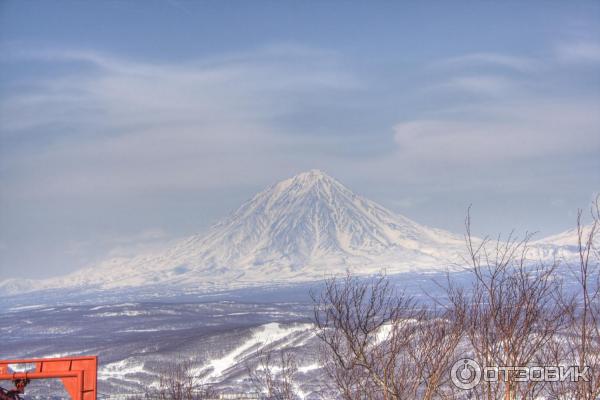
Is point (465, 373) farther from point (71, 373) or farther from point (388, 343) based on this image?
point (71, 373)

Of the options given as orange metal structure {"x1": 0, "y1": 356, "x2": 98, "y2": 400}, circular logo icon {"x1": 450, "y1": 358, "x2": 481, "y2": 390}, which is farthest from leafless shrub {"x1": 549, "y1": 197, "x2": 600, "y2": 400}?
orange metal structure {"x1": 0, "y1": 356, "x2": 98, "y2": 400}

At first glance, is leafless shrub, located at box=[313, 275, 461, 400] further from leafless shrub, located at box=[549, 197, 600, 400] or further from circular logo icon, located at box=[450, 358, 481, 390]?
leafless shrub, located at box=[549, 197, 600, 400]

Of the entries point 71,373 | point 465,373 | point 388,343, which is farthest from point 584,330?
point 71,373

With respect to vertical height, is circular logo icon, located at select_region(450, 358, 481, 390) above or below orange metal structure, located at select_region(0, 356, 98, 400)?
below

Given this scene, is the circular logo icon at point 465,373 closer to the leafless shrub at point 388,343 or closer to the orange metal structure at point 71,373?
the leafless shrub at point 388,343

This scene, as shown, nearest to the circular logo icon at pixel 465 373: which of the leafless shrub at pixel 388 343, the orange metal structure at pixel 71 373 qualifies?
the leafless shrub at pixel 388 343

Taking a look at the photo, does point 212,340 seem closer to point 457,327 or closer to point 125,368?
point 125,368
